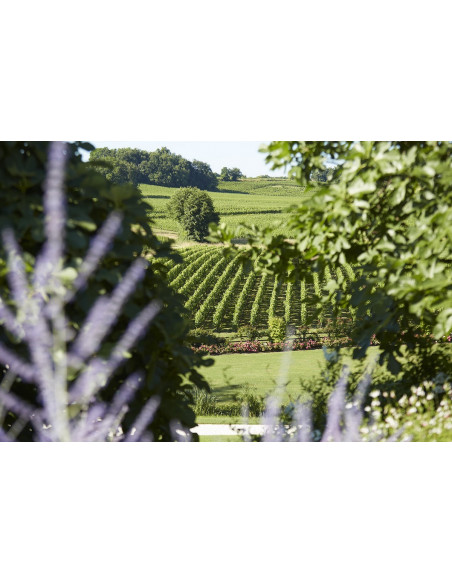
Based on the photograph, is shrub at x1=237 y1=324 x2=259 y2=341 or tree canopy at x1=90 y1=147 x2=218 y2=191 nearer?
tree canopy at x1=90 y1=147 x2=218 y2=191

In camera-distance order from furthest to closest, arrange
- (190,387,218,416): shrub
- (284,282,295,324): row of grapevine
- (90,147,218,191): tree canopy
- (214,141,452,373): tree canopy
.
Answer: (284,282,295,324): row of grapevine
(190,387,218,416): shrub
(90,147,218,191): tree canopy
(214,141,452,373): tree canopy

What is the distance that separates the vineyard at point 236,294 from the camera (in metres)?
3.65

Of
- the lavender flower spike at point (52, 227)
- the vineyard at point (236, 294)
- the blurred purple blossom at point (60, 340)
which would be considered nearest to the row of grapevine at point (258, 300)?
the vineyard at point (236, 294)

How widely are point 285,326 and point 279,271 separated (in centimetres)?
77

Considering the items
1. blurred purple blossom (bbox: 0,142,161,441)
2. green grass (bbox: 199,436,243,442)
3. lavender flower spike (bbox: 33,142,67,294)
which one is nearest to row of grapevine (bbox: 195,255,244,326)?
green grass (bbox: 199,436,243,442)

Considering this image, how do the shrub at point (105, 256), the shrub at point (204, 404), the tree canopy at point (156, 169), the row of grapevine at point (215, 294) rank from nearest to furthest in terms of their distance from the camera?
1. the shrub at point (105, 256)
2. the tree canopy at point (156, 169)
3. the shrub at point (204, 404)
4. the row of grapevine at point (215, 294)

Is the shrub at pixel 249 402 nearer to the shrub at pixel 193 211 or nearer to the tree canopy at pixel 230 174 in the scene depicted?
the shrub at pixel 193 211

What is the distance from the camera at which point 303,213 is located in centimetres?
290

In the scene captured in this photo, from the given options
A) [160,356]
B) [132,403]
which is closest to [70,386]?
[132,403]

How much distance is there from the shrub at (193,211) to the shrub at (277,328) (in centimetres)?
89

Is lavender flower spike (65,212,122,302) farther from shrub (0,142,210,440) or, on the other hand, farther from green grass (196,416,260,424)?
green grass (196,416,260,424)

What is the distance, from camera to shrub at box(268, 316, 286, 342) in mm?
3916

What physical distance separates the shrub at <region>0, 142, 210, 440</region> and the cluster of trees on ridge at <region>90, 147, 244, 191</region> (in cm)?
87

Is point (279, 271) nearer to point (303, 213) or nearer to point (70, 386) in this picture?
point (303, 213)
